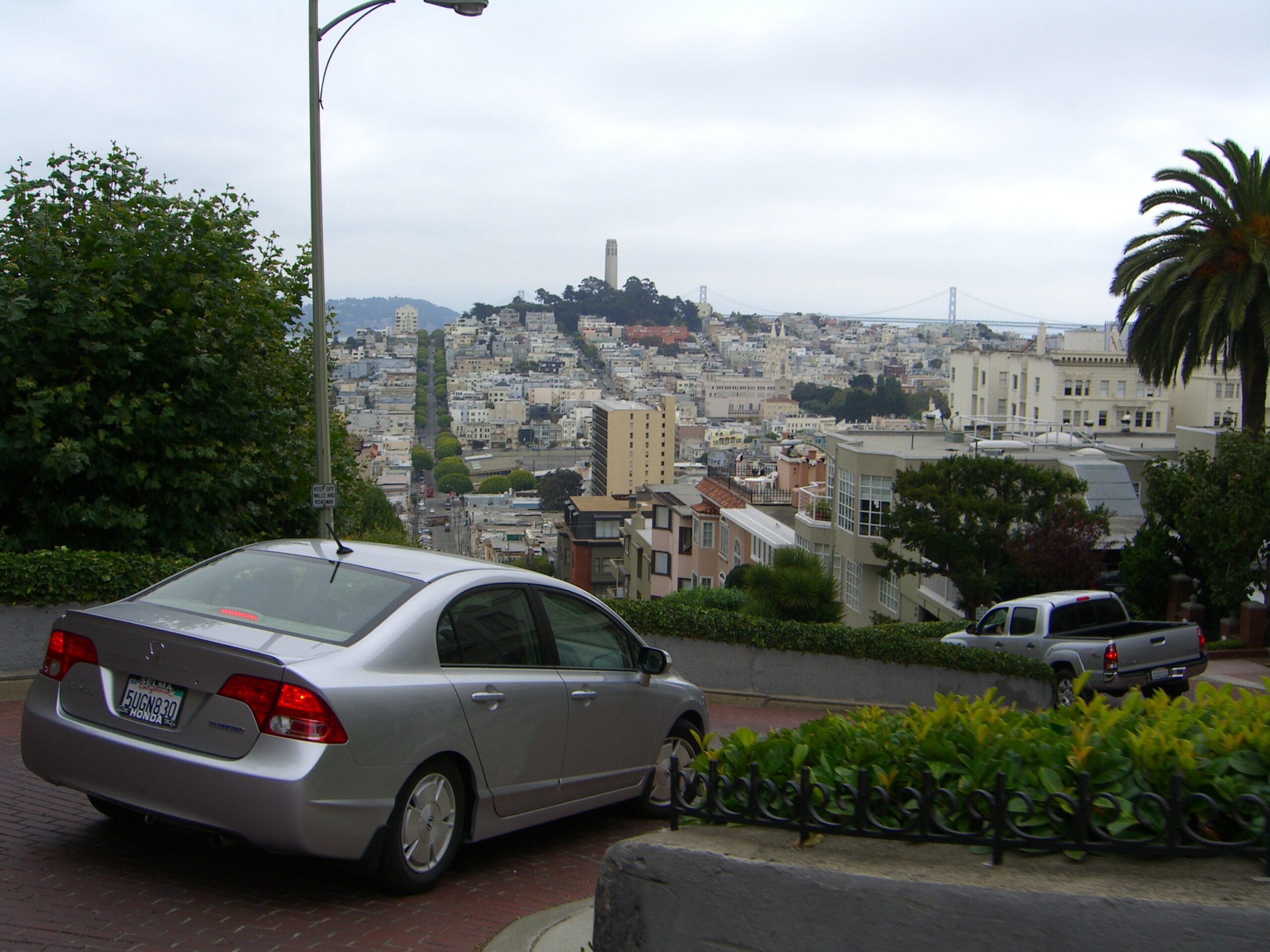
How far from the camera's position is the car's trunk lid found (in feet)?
14.8

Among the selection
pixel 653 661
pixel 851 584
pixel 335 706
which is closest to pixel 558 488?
pixel 851 584

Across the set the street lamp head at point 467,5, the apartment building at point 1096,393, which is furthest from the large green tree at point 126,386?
the apartment building at point 1096,393

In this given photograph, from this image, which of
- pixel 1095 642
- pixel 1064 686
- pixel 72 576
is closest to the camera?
pixel 72 576

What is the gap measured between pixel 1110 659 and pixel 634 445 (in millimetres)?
169425

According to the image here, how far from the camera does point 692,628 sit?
12500 millimetres

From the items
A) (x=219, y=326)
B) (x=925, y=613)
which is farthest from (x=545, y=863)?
(x=925, y=613)

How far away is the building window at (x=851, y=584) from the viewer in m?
39.4

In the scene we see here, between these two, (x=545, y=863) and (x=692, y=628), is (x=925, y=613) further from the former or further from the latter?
(x=545, y=863)

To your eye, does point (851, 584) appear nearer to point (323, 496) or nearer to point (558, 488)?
point (323, 496)

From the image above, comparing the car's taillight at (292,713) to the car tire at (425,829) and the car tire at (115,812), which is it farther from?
the car tire at (115,812)

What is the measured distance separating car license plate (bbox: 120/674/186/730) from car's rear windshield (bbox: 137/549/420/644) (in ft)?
1.30

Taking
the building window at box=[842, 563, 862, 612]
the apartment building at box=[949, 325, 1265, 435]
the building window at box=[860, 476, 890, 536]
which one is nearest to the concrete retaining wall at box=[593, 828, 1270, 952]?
the building window at box=[860, 476, 890, 536]

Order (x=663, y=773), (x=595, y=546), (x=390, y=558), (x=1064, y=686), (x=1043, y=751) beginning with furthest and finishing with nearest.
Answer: (x=595, y=546)
(x=1064, y=686)
(x=663, y=773)
(x=390, y=558)
(x=1043, y=751)

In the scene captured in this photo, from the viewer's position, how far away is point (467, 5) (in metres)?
12.7
